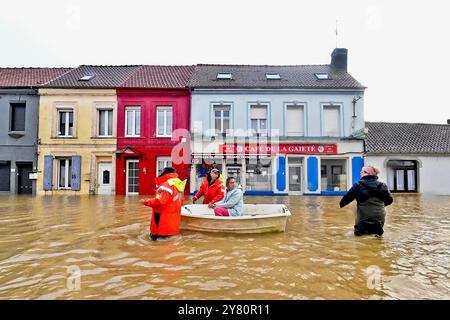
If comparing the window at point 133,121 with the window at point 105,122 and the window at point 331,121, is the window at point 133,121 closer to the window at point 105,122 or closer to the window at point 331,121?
the window at point 105,122

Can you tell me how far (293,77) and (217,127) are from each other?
6497 mm

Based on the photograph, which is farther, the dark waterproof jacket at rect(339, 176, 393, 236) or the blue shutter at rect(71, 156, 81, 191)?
the blue shutter at rect(71, 156, 81, 191)

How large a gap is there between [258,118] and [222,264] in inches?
591

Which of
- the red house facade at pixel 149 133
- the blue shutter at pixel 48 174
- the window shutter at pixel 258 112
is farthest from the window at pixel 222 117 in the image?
the blue shutter at pixel 48 174

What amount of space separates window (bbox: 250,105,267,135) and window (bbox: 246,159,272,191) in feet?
6.87

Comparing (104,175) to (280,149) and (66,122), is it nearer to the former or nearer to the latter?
(66,122)

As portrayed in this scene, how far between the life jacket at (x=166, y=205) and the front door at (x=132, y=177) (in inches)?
527

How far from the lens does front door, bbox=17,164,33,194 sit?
18344 mm

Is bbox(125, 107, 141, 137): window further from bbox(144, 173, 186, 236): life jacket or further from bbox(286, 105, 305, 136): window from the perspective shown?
bbox(144, 173, 186, 236): life jacket

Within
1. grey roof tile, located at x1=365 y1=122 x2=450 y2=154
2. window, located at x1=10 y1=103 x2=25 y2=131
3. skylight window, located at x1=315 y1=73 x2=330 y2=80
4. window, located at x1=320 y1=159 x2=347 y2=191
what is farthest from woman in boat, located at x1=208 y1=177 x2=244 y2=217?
window, located at x1=10 y1=103 x2=25 y2=131

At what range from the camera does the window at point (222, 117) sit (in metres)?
18.4

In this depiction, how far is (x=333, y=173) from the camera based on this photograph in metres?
18.4

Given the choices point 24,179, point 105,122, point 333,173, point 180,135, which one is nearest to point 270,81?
point 180,135
